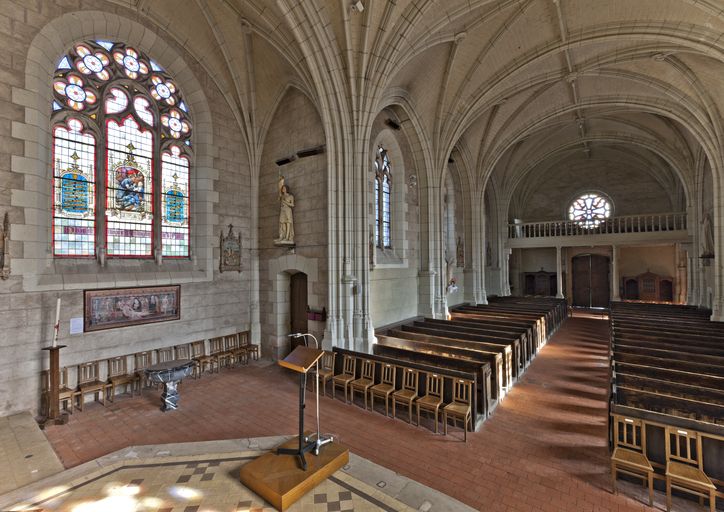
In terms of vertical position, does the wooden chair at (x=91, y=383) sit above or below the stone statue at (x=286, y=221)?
below

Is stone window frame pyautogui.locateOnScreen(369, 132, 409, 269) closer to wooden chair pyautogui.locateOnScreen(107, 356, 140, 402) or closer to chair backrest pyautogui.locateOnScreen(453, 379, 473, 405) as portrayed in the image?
chair backrest pyautogui.locateOnScreen(453, 379, 473, 405)

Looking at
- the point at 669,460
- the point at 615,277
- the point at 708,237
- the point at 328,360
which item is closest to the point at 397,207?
the point at 328,360

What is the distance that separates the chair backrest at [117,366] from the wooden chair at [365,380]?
498cm

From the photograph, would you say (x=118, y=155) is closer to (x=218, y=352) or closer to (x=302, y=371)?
(x=218, y=352)

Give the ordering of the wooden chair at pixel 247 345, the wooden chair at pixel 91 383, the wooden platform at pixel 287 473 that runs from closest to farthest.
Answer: the wooden platform at pixel 287 473 → the wooden chair at pixel 91 383 → the wooden chair at pixel 247 345

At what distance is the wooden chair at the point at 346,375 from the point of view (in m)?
6.78

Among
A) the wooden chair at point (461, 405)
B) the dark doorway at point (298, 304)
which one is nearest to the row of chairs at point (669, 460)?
the wooden chair at point (461, 405)

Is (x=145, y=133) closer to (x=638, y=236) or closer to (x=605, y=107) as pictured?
(x=605, y=107)

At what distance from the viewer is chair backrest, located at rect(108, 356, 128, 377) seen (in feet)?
24.1

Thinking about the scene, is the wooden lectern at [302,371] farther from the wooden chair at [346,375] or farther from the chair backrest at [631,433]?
the chair backrest at [631,433]

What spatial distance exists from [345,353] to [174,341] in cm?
441

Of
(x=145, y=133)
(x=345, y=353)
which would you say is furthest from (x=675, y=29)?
(x=145, y=133)

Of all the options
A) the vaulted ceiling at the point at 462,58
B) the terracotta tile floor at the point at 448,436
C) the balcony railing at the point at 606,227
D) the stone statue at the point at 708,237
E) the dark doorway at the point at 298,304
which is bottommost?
the terracotta tile floor at the point at 448,436

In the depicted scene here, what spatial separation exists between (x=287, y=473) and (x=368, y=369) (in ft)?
9.84
